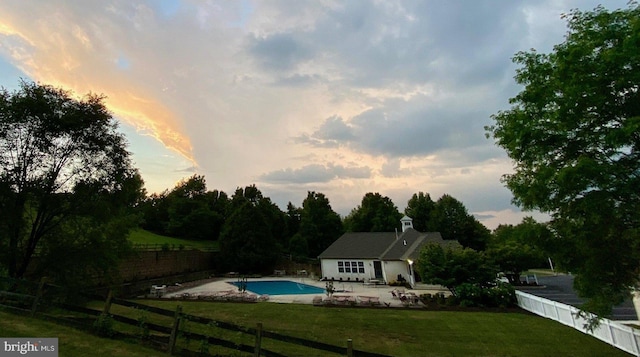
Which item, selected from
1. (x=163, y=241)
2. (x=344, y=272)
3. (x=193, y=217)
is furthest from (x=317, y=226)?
(x=163, y=241)

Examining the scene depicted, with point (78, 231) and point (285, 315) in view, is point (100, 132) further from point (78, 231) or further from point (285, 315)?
point (285, 315)

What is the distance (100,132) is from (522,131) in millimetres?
15719

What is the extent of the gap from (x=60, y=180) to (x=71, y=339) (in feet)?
24.9

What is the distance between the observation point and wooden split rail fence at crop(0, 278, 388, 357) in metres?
6.72

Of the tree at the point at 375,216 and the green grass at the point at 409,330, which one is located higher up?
the tree at the point at 375,216

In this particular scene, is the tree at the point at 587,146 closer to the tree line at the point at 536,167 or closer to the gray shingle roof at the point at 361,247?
the tree line at the point at 536,167

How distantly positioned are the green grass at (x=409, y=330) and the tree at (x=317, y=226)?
31219mm

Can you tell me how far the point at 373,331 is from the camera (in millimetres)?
→ 12812

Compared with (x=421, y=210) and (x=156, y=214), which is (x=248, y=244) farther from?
(x=421, y=210)

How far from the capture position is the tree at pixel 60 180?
11.1m

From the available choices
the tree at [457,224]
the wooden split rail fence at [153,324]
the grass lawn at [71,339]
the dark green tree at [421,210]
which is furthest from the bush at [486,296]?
the dark green tree at [421,210]

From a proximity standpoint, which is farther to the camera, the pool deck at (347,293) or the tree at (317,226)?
the tree at (317,226)

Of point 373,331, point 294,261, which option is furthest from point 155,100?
point 294,261

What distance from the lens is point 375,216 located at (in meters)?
55.1
